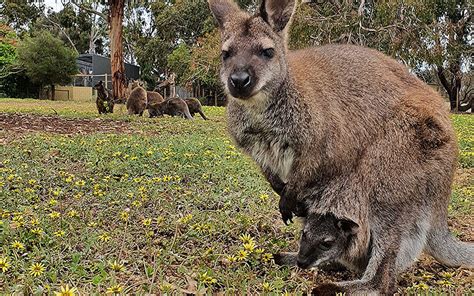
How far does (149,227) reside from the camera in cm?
300

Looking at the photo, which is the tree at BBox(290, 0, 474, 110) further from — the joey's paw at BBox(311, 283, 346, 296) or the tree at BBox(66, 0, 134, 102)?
the joey's paw at BBox(311, 283, 346, 296)

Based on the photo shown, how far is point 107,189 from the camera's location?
3824 millimetres

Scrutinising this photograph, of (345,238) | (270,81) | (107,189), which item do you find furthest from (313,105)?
(107,189)

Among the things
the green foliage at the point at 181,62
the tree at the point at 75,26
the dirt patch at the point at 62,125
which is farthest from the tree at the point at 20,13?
the dirt patch at the point at 62,125

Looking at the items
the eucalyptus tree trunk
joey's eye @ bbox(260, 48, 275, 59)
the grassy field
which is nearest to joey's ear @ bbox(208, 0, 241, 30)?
joey's eye @ bbox(260, 48, 275, 59)

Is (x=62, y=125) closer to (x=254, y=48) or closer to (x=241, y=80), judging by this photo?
(x=254, y=48)

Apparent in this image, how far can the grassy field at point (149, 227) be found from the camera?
7.38 ft

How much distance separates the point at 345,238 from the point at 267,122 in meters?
0.64

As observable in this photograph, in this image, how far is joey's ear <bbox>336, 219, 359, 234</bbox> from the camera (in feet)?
7.72

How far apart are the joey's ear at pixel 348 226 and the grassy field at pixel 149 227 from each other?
1.02ft

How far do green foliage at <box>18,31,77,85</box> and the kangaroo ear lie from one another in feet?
89.3

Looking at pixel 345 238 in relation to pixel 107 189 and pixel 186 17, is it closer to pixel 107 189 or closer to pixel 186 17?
pixel 107 189

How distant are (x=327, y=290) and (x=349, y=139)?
0.69 metres

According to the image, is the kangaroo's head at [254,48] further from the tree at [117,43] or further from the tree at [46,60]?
the tree at [46,60]
